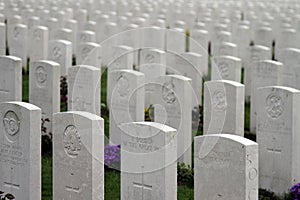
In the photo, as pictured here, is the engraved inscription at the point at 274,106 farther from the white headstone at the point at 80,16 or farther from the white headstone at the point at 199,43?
the white headstone at the point at 80,16

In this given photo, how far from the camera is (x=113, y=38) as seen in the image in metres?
16.3

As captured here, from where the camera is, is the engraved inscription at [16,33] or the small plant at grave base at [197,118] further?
the engraved inscription at [16,33]

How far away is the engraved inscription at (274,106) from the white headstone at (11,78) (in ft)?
10.6

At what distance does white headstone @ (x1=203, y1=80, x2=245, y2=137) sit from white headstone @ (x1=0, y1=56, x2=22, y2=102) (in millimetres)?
2405

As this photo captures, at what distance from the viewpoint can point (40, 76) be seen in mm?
11062

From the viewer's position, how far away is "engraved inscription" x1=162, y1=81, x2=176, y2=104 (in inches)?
402

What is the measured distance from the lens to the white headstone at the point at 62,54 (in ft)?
43.8

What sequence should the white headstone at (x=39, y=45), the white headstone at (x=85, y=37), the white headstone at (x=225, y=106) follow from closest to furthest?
the white headstone at (x=225, y=106), the white headstone at (x=39, y=45), the white headstone at (x=85, y=37)

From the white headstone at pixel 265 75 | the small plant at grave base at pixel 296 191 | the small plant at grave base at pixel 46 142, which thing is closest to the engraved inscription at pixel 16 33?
the small plant at grave base at pixel 46 142

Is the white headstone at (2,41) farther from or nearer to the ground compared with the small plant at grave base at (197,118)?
farther from the ground

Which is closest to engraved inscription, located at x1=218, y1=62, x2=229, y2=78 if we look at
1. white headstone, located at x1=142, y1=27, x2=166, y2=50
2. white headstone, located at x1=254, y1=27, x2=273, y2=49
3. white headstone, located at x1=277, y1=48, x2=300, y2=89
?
white headstone, located at x1=277, y1=48, x2=300, y2=89

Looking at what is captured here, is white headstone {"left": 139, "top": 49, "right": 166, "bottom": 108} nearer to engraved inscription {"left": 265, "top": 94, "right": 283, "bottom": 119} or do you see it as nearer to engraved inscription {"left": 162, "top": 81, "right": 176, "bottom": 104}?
engraved inscription {"left": 162, "top": 81, "right": 176, "bottom": 104}

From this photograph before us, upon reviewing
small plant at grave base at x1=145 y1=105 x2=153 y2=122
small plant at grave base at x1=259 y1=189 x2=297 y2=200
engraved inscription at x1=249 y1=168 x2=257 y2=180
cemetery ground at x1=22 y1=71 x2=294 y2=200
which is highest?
small plant at grave base at x1=145 y1=105 x2=153 y2=122

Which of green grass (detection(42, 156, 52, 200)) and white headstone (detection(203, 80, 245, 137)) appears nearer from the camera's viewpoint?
green grass (detection(42, 156, 52, 200))
